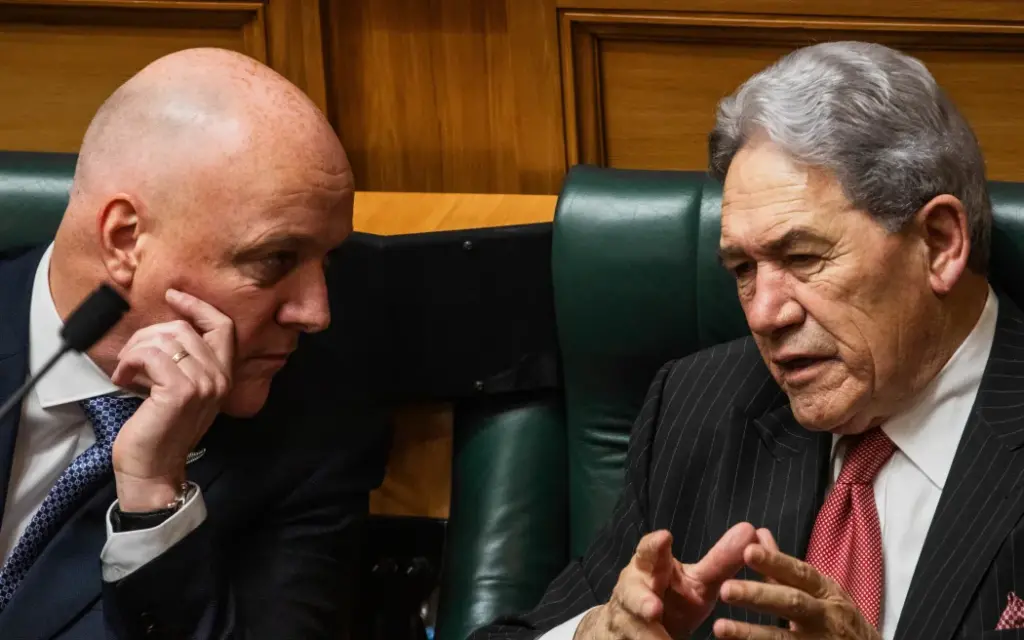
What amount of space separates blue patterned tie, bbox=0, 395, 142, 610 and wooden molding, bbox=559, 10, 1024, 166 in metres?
1.38

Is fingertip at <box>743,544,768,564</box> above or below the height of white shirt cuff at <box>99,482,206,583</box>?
above

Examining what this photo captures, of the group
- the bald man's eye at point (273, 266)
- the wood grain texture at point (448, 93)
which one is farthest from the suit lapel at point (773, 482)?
the wood grain texture at point (448, 93)

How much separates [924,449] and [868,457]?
7cm

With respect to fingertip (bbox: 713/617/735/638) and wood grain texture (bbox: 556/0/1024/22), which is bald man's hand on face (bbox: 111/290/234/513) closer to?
fingertip (bbox: 713/617/735/638)

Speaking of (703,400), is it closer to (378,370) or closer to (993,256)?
(993,256)

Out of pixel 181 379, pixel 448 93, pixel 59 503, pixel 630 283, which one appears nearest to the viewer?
pixel 181 379

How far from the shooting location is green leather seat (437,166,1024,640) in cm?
203

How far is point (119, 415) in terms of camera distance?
185 centimetres

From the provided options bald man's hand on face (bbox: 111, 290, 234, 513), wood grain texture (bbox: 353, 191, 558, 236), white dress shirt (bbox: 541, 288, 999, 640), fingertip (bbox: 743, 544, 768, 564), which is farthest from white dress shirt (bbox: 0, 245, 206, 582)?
white dress shirt (bbox: 541, 288, 999, 640)

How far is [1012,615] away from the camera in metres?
1.57

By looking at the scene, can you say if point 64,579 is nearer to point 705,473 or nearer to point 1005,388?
point 705,473

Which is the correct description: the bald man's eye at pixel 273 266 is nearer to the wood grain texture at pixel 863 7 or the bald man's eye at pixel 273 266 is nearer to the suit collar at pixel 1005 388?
the suit collar at pixel 1005 388

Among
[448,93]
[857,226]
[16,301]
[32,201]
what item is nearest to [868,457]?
[857,226]

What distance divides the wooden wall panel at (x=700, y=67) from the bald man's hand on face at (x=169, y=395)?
1.33 meters
